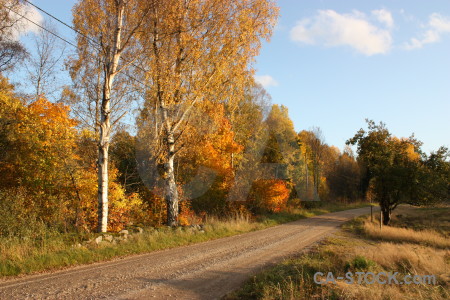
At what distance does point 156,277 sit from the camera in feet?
22.4

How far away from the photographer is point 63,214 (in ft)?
38.9

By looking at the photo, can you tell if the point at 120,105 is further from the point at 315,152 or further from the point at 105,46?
the point at 315,152

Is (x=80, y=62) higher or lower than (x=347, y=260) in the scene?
higher

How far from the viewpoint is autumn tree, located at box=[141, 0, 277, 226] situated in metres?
14.4

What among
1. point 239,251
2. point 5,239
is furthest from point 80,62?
point 239,251

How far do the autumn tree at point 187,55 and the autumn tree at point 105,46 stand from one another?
51.2 inches

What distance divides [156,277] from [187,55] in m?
10.8

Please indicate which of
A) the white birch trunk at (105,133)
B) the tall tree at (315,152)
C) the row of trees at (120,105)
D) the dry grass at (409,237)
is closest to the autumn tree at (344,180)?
the tall tree at (315,152)

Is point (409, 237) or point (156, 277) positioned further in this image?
point (409, 237)

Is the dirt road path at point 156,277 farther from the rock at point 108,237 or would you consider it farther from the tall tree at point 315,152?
the tall tree at point 315,152

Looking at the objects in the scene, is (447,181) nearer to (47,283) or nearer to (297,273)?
(297,273)

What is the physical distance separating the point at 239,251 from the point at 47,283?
5.80 m

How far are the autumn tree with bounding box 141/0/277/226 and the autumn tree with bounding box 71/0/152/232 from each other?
1302mm

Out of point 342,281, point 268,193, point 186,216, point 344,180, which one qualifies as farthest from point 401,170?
point 344,180
